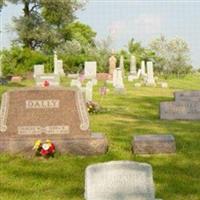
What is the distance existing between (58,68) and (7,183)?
1452 inches

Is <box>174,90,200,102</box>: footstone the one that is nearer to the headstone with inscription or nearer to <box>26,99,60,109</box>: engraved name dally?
the headstone with inscription

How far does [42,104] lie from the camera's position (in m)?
11.4

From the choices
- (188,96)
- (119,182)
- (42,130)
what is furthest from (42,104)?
(188,96)

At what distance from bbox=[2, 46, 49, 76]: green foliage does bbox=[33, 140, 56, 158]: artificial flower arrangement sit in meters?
40.2

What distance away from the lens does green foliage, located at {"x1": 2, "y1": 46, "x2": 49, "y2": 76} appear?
5122 cm

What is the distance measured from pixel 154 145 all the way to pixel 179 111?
20.7ft

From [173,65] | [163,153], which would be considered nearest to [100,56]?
[173,65]

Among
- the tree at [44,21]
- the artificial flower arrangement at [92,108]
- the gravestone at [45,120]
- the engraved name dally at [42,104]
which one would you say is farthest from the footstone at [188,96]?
the tree at [44,21]

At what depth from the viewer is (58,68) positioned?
45625 millimetres

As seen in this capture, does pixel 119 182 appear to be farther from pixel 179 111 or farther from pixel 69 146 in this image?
pixel 179 111

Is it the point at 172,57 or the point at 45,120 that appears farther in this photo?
the point at 172,57

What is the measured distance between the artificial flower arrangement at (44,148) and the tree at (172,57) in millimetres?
51163

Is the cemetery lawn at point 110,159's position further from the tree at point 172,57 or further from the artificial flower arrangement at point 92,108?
the tree at point 172,57

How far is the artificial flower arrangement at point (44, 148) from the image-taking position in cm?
1055
